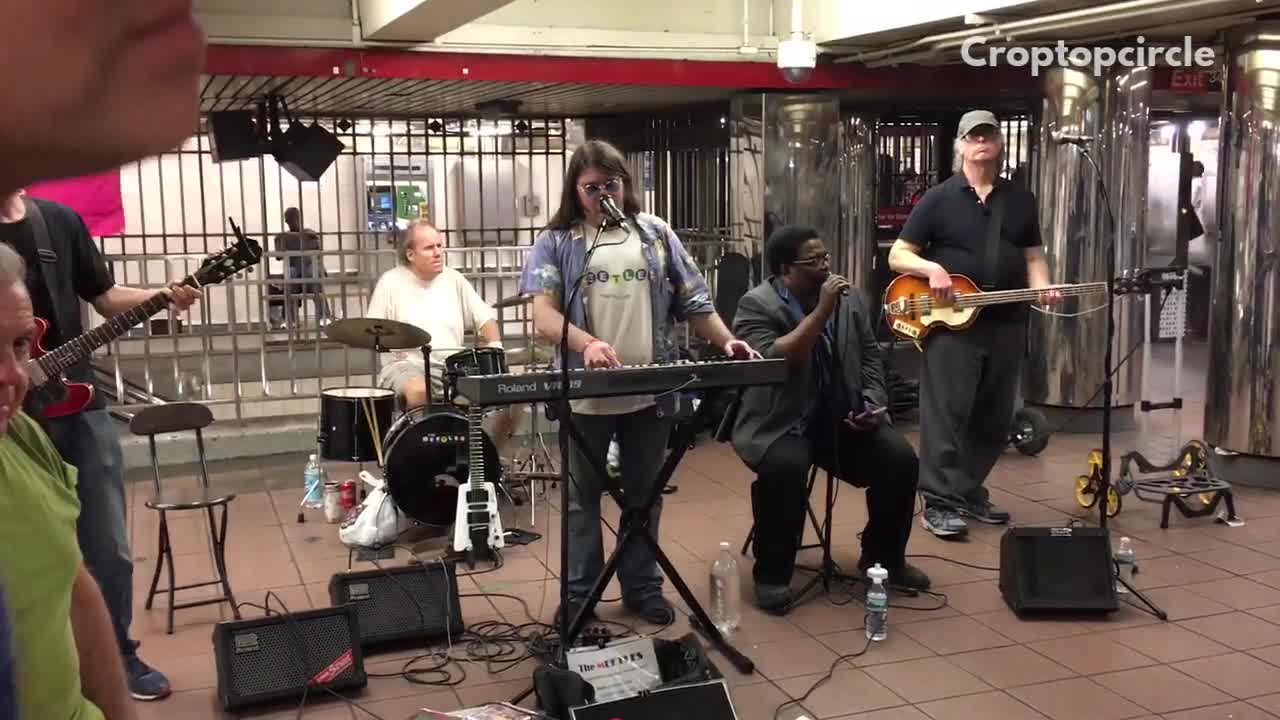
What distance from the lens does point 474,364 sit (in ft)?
17.8

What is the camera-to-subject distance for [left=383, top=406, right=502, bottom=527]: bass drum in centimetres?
537

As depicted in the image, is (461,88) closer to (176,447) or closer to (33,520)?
(176,447)

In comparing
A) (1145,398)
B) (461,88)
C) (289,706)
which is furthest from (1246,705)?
(461,88)

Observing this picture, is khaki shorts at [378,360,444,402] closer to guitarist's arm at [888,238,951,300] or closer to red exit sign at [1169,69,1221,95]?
guitarist's arm at [888,238,951,300]

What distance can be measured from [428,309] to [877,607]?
3.14m

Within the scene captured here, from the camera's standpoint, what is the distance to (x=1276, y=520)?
5.91 m

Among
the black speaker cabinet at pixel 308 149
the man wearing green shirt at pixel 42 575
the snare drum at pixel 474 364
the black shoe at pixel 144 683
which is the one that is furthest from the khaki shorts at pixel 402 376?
the man wearing green shirt at pixel 42 575

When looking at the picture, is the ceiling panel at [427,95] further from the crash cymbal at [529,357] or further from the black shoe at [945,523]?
the black shoe at [945,523]

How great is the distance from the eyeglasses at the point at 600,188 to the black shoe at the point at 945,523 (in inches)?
99.7

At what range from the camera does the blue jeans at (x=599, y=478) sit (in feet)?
14.0

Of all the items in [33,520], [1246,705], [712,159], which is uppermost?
[712,159]

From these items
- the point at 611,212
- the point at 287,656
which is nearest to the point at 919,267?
the point at 611,212

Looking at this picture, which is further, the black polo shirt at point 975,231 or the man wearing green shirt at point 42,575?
the black polo shirt at point 975,231

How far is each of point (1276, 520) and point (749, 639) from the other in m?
3.29
